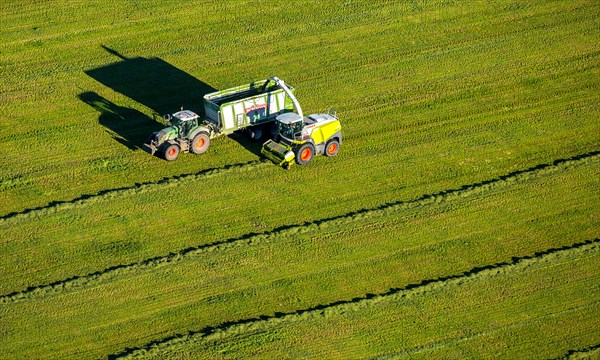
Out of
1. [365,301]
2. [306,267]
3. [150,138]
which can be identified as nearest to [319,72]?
[150,138]

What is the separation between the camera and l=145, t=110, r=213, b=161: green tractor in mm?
39562

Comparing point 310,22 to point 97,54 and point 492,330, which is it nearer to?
point 97,54

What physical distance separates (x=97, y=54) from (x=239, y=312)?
19.5 metres

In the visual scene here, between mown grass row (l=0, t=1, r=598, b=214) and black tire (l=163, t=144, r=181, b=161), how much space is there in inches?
16.9

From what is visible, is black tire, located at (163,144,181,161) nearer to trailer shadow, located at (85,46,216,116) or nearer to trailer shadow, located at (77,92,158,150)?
trailer shadow, located at (77,92,158,150)

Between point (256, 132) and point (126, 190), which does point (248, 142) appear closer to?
point (256, 132)

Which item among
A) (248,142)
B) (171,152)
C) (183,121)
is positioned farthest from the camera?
(248,142)

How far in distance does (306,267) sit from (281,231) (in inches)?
83.1

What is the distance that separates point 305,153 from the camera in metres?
40.0

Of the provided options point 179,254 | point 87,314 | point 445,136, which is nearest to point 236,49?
point 445,136

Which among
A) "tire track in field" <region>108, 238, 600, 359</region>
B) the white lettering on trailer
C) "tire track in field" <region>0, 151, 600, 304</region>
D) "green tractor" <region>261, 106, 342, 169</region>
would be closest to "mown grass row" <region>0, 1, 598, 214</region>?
"tire track in field" <region>0, 151, 600, 304</region>

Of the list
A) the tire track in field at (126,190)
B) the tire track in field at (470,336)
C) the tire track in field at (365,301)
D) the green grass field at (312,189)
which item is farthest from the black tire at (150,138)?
the tire track in field at (470,336)

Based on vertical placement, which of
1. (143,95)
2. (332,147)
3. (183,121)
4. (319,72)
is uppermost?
(319,72)

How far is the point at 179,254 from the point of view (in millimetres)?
35500
